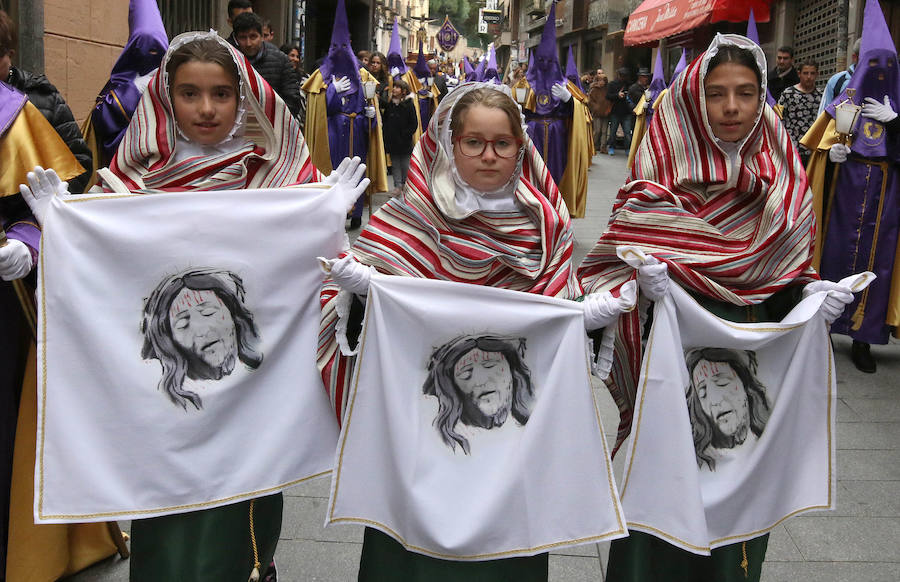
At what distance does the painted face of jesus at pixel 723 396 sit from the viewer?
2375 millimetres

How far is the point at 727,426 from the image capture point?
7.80ft

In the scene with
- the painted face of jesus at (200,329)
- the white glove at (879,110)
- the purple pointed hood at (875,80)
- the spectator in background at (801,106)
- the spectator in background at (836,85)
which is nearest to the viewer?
the painted face of jesus at (200,329)

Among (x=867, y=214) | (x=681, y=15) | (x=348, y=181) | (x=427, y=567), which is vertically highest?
(x=681, y=15)

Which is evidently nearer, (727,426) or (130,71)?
(727,426)

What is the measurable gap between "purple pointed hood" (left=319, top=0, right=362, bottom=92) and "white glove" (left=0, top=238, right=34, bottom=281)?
7.12 m

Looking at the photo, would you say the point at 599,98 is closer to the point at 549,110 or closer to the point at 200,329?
the point at 549,110

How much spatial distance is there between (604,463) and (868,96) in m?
3.95

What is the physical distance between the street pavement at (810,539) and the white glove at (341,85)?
5732 millimetres

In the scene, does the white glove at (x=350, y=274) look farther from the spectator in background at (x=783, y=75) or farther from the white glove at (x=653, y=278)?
the spectator in background at (x=783, y=75)

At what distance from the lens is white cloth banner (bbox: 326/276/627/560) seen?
2.10 meters

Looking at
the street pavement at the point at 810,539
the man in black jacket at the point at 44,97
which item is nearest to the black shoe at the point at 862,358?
the street pavement at the point at 810,539

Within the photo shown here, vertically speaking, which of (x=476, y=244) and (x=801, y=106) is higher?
(x=801, y=106)

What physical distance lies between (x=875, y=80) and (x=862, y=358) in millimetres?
1706

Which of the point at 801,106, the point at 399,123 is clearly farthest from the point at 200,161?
the point at 399,123
